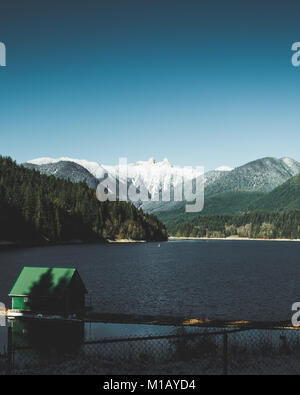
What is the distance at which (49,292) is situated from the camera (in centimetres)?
4150

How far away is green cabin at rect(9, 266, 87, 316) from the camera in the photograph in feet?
135

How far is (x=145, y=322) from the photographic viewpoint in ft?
131

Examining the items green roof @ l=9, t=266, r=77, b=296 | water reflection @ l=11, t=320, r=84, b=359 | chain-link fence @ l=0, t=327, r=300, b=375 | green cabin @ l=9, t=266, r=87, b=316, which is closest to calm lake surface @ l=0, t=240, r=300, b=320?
green cabin @ l=9, t=266, r=87, b=316

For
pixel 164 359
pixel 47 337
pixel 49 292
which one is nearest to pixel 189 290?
pixel 49 292

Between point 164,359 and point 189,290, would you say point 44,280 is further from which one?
point 189,290

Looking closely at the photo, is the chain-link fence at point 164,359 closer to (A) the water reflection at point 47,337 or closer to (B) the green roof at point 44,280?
(A) the water reflection at point 47,337

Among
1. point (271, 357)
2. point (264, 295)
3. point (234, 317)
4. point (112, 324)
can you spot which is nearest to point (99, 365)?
point (271, 357)

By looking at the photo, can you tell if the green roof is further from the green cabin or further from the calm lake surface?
the calm lake surface

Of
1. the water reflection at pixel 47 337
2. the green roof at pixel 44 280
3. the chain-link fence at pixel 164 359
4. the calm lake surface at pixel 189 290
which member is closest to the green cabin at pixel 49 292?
the green roof at pixel 44 280

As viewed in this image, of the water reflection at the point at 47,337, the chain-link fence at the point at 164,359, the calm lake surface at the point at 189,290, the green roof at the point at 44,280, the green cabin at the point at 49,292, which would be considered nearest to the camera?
the chain-link fence at the point at 164,359

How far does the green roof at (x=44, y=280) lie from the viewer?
41331mm

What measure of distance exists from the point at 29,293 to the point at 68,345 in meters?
10.8
